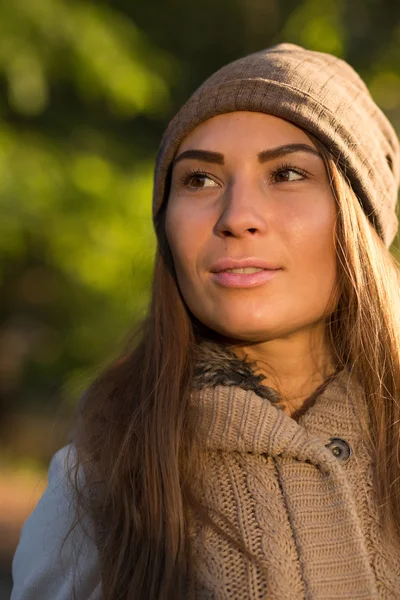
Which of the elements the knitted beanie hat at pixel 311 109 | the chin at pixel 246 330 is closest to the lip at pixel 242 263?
the chin at pixel 246 330

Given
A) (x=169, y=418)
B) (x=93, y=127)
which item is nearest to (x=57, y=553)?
(x=169, y=418)

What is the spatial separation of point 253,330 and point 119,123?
172 inches

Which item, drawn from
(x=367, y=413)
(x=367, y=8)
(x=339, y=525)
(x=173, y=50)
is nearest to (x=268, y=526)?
(x=339, y=525)

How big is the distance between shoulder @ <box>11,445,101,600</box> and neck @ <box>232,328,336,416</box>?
63 centimetres

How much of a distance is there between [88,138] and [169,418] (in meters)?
4.02

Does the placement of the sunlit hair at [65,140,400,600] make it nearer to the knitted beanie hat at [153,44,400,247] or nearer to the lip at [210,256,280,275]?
the knitted beanie hat at [153,44,400,247]

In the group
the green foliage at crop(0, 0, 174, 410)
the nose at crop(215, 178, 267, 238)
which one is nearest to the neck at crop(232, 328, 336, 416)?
the nose at crop(215, 178, 267, 238)

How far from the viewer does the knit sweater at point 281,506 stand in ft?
6.71

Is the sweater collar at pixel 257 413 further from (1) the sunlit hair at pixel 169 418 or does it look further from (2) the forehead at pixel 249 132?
(2) the forehead at pixel 249 132

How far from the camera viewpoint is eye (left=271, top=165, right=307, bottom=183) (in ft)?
7.68

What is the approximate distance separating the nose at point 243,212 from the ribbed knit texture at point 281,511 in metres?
0.44

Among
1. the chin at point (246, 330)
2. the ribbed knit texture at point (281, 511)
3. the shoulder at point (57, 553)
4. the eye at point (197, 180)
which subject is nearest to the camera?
the ribbed knit texture at point (281, 511)

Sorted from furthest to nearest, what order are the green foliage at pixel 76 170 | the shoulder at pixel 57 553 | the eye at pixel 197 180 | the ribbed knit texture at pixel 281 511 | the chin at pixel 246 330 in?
the green foliage at pixel 76 170 < the eye at pixel 197 180 < the chin at pixel 246 330 < the shoulder at pixel 57 553 < the ribbed knit texture at pixel 281 511

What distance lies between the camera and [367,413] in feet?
7.99
